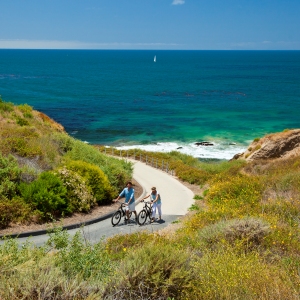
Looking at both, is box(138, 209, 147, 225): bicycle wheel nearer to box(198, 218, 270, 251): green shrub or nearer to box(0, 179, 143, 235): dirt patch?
box(0, 179, 143, 235): dirt patch

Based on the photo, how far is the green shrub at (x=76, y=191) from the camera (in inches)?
613

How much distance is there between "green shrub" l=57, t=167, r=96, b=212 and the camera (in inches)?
613

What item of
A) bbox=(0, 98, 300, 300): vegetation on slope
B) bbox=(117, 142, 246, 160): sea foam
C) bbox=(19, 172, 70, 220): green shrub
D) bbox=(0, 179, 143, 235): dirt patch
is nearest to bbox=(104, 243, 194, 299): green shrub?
bbox=(0, 98, 300, 300): vegetation on slope

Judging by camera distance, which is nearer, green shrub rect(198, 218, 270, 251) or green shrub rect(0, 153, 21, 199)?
green shrub rect(198, 218, 270, 251)

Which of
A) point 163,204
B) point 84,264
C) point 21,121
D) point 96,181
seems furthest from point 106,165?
point 84,264

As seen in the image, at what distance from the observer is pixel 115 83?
110625 mm

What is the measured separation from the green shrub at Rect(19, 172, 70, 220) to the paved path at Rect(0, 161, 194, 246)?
47.7 inches

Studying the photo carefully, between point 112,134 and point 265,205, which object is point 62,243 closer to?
point 265,205

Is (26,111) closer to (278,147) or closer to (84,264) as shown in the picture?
(278,147)

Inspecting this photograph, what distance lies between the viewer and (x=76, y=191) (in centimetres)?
1575

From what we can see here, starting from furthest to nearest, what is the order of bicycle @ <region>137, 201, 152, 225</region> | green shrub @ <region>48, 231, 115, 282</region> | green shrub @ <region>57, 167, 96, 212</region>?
green shrub @ <region>57, 167, 96, 212</region> → bicycle @ <region>137, 201, 152, 225</region> → green shrub @ <region>48, 231, 115, 282</region>

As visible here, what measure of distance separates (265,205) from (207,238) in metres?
3.97

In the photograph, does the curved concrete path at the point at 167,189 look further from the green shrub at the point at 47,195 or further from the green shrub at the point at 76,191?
the green shrub at the point at 47,195

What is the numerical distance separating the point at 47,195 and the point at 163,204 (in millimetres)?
5987
